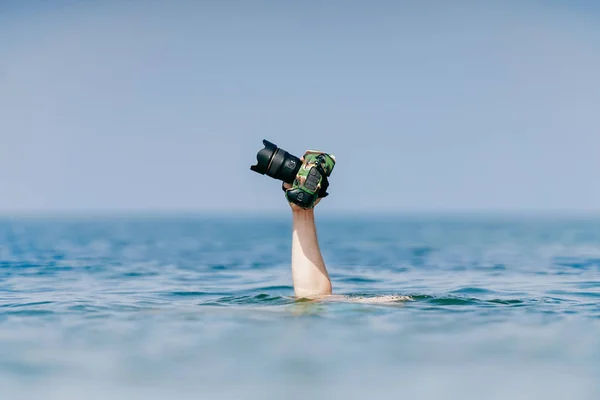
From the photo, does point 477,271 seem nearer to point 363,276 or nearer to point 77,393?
point 363,276

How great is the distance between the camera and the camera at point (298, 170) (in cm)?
1025

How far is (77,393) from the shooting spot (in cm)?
731

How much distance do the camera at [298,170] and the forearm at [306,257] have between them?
234 mm

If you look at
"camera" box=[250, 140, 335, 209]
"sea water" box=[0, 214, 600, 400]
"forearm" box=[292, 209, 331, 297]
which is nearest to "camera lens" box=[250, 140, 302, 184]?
"camera" box=[250, 140, 335, 209]

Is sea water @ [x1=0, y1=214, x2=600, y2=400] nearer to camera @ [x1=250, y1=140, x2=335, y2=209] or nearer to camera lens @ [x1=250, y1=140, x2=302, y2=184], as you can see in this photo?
camera @ [x1=250, y1=140, x2=335, y2=209]

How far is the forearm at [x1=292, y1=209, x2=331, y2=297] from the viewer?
34.3 ft

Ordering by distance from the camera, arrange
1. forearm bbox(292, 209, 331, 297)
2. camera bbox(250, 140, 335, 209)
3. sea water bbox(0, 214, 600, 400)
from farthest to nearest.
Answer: forearm bbox(292, 209, 331, 297) < camera bbox(250, 140, 335, 209) < sea water bbox(0, 214, 600, 400)

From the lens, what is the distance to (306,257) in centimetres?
1045

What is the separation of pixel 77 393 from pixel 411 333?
381 cm

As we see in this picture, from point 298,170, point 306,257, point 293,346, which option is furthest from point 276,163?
point 293,346

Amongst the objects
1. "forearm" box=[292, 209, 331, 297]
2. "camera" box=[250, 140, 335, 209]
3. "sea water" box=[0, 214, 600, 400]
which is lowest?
"sea water" box=[0, 214, 600, 400]

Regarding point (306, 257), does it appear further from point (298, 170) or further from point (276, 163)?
point (276, 163)

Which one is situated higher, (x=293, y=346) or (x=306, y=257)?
(x=306, y=257)

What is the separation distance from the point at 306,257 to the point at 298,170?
108 cm
